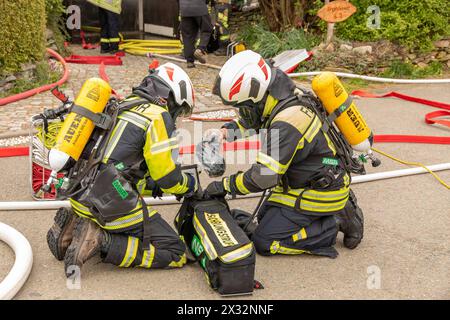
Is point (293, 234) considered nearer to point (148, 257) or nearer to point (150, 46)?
point (148, 257)

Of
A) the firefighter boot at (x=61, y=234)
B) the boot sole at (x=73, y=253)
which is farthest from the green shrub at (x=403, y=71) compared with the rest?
the boot sole at (x=73, y=253)

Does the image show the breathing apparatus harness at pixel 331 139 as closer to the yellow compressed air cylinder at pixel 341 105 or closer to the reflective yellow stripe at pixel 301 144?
the yellow compressed air cylinder at pixel 341 105

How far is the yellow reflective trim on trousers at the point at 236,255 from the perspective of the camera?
3549mm

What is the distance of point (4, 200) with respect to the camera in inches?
196

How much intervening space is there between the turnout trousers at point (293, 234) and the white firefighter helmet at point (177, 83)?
100 cm

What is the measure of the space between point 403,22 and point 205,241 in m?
7.66

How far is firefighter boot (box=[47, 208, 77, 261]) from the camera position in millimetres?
3869

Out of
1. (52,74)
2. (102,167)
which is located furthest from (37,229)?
(52,74)

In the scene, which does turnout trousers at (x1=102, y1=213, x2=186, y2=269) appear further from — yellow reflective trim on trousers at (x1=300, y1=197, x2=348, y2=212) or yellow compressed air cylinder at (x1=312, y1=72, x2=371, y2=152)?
yellow compressed air cylinder at (x1=312, y1=72, x2=371, y2=152)

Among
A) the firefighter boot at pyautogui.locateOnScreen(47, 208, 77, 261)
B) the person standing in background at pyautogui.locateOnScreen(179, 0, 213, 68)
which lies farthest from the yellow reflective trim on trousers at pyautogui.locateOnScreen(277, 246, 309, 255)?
the person standing in background at pyautogui.locateOnScreen(179, 0, 213, 68)

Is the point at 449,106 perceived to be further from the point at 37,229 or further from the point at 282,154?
the point at 37,229

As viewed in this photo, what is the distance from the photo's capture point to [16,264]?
142 inches

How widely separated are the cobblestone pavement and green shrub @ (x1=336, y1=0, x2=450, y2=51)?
8.21 ft
